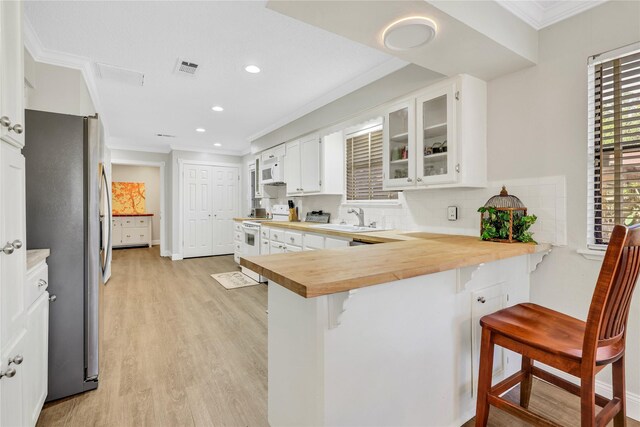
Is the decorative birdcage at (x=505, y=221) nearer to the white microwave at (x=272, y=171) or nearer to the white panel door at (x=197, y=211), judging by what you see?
the white microwave at (x=272, y=171)

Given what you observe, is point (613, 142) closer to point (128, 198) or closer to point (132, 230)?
point (132, 230)

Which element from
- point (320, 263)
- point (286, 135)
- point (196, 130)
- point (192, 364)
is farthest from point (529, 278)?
point (196, 130)

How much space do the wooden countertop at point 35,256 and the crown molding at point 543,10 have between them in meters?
2.88

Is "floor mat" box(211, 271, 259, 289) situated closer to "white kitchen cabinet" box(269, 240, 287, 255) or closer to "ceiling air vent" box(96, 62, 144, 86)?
"white kitchen cabinet" box(269, 240, 287, 255)

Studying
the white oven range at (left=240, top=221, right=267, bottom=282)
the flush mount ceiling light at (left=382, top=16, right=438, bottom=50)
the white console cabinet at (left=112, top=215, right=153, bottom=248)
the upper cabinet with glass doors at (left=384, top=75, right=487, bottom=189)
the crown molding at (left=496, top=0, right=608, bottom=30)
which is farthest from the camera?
the white console cabinet at (left=112, top=215, right=153, bottom=248)

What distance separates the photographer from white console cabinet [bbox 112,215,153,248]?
27.2 feet

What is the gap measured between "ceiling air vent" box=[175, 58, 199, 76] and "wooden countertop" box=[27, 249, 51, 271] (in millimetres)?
1952

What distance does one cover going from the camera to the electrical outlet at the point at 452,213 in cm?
253

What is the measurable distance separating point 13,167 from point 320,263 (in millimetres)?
1299

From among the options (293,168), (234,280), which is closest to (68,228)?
(293,168)

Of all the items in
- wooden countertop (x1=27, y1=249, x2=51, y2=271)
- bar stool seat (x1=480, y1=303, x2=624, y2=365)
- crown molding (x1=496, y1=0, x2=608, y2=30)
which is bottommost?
bar stool seat (x1=480, y1=303, x2=624, y2=365)

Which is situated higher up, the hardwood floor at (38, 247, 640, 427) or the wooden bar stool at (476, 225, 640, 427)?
the wooden bar stool at (476, 225, 640, 427)

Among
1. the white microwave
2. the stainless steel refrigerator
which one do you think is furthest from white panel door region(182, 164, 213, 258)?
the stainless steel refrigerator

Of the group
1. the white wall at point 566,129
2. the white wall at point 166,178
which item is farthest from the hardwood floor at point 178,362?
the white wall at point 166,178
